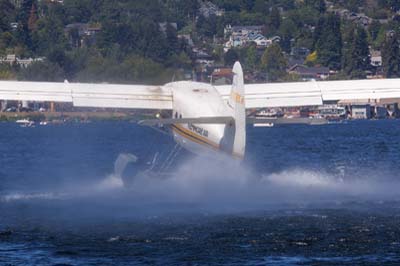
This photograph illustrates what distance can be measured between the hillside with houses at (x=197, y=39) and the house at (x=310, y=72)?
0.10 meters

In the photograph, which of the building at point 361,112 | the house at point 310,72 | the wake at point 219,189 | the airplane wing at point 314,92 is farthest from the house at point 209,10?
the wake at point 219,189

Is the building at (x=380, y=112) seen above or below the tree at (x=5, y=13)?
below

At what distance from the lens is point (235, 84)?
35.5m

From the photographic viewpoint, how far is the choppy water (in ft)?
85.4

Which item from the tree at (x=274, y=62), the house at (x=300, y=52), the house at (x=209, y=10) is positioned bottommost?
the tree at (x=274, y=62)

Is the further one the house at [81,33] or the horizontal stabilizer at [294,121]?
the house at [81,33]

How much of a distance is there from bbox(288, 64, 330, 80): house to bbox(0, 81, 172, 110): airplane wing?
82.1 metres

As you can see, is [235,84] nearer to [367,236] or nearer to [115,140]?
[367,236]

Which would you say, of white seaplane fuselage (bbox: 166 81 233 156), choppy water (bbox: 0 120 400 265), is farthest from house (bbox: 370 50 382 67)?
white seaplane fuselage (bbox: 166 81 233 156)

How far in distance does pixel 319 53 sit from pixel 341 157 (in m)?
84.4

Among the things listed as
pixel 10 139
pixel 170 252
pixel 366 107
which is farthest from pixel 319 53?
pixel 170 252

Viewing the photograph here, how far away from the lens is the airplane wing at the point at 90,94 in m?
39.9

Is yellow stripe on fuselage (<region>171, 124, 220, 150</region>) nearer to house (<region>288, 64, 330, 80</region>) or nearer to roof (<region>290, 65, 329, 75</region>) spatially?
house (<region>288, 64, 330, 80</region>)

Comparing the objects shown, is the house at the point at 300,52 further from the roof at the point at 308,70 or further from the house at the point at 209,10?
the house at the point at 209,10
